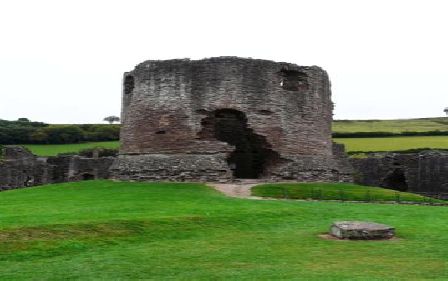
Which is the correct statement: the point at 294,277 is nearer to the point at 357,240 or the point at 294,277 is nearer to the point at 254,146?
the point at 357,240

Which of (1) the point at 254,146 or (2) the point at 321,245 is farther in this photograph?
(1) the point at 254,146

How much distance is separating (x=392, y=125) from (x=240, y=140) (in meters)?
46.1

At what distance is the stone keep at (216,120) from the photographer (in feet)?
92.2

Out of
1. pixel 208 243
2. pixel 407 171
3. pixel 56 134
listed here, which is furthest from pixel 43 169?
pixel 208 243

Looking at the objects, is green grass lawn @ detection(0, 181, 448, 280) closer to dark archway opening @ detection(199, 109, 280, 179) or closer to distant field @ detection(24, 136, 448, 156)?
dark archway opening @ detection(199, 109, 280, 179)

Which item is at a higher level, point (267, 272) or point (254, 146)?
point (254, 146)

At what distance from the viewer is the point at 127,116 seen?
3059 centimetres

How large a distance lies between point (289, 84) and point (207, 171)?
227 inches

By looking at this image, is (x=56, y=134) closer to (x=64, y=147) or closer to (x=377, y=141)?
(x=64, y=147)

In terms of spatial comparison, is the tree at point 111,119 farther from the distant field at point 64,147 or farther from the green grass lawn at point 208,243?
the green grass lawn at point 208,243

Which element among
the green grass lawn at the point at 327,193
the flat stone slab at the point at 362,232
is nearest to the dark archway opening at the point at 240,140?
the green grass lawn at the point at 327,193

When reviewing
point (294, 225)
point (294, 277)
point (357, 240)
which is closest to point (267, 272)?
point (294, 277)

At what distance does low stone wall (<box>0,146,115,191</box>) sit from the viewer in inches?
1513

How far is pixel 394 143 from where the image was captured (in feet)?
182
